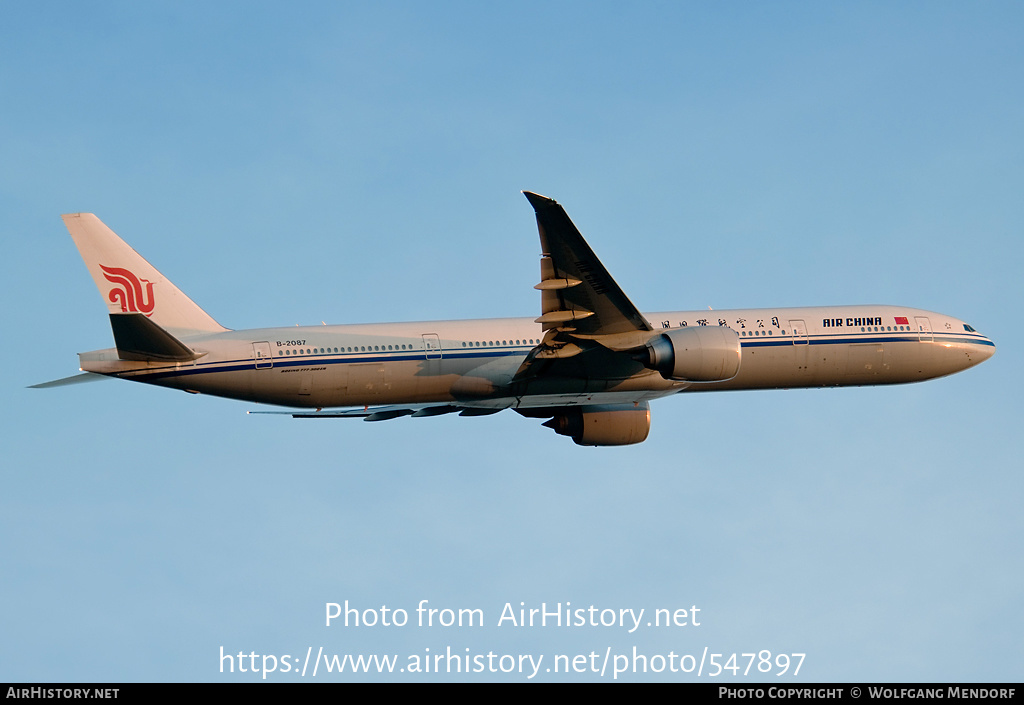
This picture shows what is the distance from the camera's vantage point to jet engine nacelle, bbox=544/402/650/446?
39969mm

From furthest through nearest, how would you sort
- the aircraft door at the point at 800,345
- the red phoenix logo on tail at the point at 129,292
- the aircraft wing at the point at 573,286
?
the aircraft door at the point at 800,345 → the red phoenix logo on tail at the point at 129,292 → the aircraft wing at the point at 573,286

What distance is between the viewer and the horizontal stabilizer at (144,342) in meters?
31.4

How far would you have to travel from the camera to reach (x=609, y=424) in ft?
131

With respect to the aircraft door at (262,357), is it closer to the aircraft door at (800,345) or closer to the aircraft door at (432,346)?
the aircraft door at (432,346)

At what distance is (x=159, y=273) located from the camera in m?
36.1

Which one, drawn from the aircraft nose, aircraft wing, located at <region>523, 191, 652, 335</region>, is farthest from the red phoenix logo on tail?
the aircraft nose

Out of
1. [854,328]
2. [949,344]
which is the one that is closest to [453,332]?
[854,328]

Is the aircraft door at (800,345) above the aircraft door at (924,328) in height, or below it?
below

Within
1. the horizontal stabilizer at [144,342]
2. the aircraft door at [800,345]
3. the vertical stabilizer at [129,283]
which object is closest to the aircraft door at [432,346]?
the vertical stabilizer at [129,283]

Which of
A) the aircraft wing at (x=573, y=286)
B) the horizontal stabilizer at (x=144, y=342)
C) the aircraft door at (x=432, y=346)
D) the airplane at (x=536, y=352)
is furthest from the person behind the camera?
the aircraft door at (x=432, y=346)

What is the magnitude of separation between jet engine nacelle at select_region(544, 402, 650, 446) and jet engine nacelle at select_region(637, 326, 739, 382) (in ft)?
20.0

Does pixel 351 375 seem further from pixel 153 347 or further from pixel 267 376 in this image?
pixel 153 347

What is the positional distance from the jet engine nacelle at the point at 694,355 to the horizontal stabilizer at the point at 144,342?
14033 millimetres

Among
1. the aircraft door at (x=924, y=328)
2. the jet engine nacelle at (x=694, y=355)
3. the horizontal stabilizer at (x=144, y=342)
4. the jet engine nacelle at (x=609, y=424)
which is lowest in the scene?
the jet engine nacelle at (x=609, y=424)
